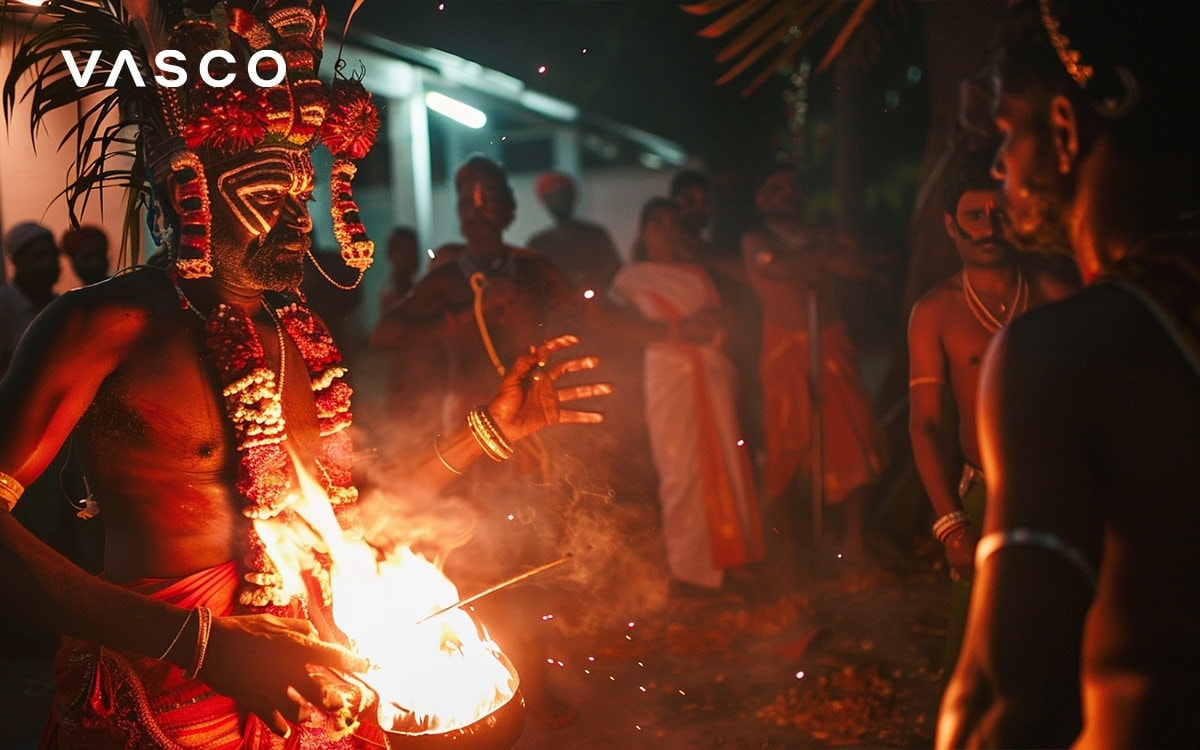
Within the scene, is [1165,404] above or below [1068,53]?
below

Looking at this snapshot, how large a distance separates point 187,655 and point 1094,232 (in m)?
1.97

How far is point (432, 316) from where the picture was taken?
21.5 ft

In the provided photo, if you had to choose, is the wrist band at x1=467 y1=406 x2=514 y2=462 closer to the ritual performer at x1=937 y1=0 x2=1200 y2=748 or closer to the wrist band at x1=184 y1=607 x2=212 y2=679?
the wrist band at x1=184 y1=607 x2=212 y2=679

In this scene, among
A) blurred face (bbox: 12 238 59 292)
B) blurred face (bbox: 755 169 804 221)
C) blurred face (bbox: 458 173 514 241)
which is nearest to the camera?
blurred face (bbox: 458 173 514 241)

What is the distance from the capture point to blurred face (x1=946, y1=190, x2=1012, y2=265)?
427cm

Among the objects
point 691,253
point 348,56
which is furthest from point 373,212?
point 691,253

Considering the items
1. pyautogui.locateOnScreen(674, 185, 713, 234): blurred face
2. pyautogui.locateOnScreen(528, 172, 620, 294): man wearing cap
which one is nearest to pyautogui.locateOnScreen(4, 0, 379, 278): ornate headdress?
pyautogui.locateOnScreen(674, 185, 713, 234): blurred face

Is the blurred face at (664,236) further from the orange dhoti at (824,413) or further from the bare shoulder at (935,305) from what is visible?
the bare shoulder at (935,305)

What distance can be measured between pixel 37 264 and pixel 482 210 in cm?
301

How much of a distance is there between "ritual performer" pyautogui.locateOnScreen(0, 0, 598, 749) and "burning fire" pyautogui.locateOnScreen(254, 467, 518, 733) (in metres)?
0.03

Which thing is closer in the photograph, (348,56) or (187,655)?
(187,655)

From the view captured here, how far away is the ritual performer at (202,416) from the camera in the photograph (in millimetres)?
2383

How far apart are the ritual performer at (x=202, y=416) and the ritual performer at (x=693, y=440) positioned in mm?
4846

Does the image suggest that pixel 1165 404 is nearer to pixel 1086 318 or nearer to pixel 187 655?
pixel 1086 318
